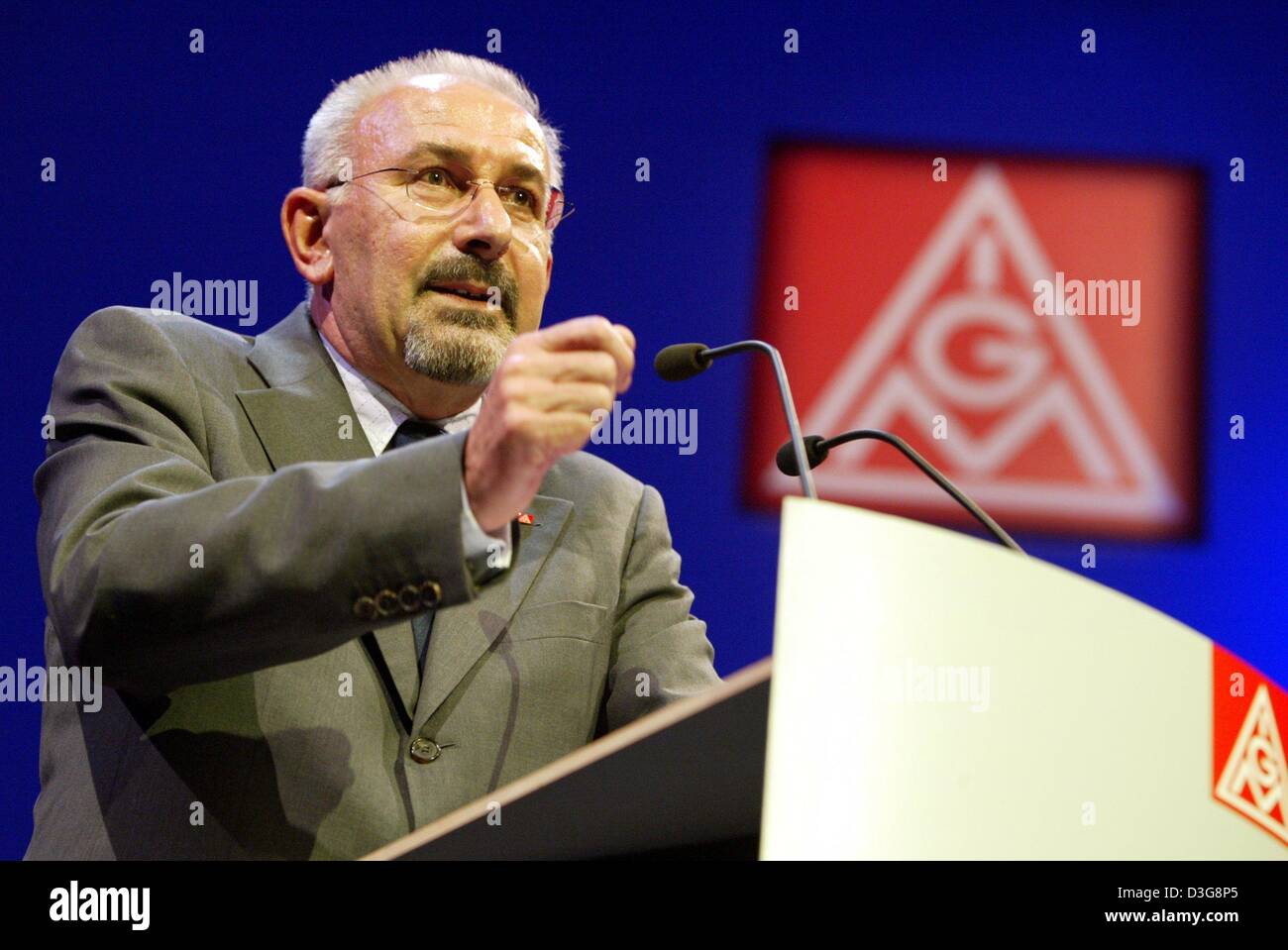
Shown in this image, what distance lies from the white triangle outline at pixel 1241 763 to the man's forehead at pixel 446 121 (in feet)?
4.30

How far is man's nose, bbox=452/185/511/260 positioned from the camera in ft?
5.99

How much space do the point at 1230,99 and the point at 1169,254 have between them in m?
0.42

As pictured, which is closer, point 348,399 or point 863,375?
point 348,399

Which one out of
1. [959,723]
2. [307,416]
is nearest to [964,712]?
[959,723]

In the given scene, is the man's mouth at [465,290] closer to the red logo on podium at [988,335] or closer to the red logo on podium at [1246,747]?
the red logo on podium at [988,335]

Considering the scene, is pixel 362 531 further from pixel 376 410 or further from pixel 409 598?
pixel 376 410

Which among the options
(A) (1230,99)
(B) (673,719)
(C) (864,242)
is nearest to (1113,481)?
(C) (864,242)

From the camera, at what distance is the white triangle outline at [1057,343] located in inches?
111

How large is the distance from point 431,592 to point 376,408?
0.82 m

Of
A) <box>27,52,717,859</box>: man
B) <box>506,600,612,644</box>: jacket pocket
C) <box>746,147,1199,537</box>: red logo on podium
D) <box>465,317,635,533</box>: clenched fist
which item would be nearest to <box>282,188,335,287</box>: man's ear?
<box>27,52,717,859</box>: man

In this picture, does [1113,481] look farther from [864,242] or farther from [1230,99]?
[1230,99]
